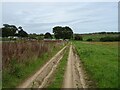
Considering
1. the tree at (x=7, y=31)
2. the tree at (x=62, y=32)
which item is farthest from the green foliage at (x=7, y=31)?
the tree at (x=62, y=32)

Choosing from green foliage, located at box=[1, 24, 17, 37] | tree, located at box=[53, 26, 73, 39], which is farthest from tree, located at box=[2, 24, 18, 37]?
tree, located at box=[53, 26, 73, 39]

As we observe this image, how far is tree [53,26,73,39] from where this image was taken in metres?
155

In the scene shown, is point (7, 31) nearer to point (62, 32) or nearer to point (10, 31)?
point (10, 31)

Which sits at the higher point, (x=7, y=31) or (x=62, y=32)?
(x=62, y=32)

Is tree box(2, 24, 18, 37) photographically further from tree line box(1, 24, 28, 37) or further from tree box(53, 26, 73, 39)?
tree box(53, 26, 73, 39)

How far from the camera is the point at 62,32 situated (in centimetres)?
15600

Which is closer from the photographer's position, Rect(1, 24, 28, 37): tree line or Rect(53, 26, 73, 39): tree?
Rect(1, 24, 28, 37): tree line

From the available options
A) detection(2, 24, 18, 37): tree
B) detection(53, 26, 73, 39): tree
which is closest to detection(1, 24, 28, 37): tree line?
detection(2, 24, 18, 37): tree

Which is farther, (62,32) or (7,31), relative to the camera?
(62,32)

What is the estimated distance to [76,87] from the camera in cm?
1201

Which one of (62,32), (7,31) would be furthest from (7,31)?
(62,32)

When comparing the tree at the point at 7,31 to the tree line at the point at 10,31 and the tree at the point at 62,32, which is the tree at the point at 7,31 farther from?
the tree at the point at 62,32

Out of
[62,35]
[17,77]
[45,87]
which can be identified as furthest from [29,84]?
[62,35]

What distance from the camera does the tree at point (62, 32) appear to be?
155375 millimetres
